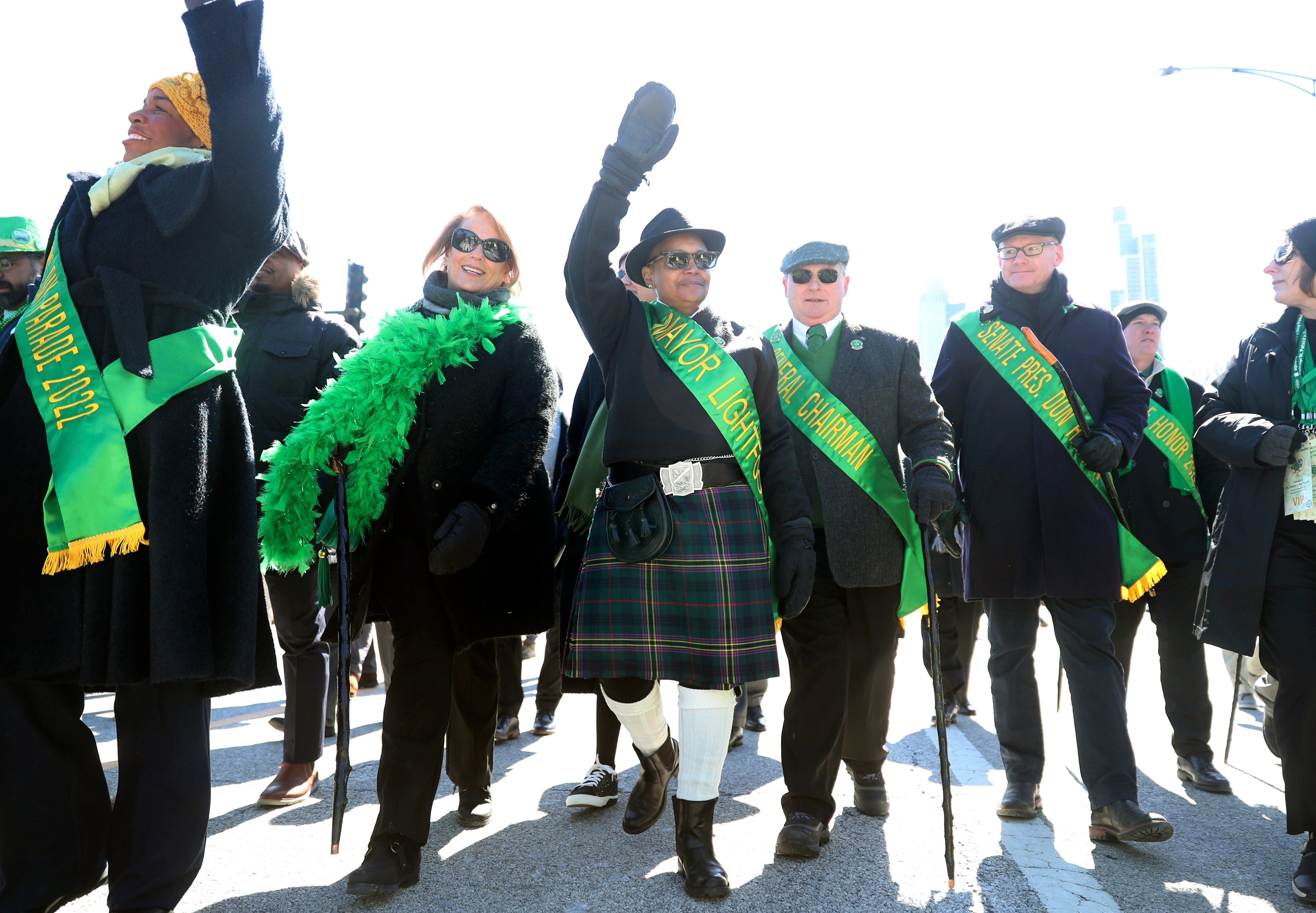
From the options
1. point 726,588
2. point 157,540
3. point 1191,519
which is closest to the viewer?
point 157,540

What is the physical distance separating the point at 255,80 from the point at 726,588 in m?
1.96

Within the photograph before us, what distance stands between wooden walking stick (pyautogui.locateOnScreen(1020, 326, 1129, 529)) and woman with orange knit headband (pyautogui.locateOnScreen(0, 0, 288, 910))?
2906mm

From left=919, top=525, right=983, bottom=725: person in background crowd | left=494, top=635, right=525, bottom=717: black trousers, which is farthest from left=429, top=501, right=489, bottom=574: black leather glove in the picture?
left=919, top=525, right=983, bottom=725: person in background crowd

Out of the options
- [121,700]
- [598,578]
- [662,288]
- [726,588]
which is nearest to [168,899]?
[121,700]

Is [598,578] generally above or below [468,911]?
above

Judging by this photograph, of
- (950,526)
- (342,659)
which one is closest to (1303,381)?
(950,526)

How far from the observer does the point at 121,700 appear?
263 cm

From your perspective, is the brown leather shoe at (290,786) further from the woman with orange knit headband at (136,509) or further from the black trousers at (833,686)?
the black trousers at (833,686)

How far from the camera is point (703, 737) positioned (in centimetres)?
331

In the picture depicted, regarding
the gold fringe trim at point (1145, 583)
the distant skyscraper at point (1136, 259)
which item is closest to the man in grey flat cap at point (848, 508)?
the gold fringe trim at point (1145, 583)

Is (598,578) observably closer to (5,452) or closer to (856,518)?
(856,518)

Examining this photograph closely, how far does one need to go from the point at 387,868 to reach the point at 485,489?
44.7 inches

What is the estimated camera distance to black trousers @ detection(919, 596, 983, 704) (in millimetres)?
6090

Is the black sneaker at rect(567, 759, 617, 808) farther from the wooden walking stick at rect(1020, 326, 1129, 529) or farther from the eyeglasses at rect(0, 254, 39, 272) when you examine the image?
the eyeglasses at rect(0, 254, 39, 272)
